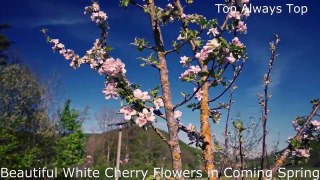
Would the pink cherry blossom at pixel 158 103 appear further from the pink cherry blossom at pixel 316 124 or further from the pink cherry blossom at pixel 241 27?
the pink cherry blossom at pixel 316 124

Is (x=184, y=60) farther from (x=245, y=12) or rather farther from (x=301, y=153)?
(x=301, y=153)

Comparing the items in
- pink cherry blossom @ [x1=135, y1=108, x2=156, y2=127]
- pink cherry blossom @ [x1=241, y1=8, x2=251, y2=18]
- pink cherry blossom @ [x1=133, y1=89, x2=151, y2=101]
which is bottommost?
pink cherry blossom @ [x1=135, y1=108, x2=156, y2=127]

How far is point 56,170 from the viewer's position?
28.4 meters

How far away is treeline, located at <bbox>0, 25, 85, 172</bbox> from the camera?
24031mm

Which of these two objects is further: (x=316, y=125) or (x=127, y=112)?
(x=316, y=125)

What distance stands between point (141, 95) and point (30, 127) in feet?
95.3

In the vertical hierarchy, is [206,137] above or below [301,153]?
above

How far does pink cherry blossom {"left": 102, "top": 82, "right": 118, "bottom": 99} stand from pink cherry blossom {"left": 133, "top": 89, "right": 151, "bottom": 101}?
20 cm

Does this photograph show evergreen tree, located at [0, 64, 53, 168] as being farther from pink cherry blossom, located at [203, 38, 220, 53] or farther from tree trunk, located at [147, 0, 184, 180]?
pink cherry blossom, located at [203, 38, 220, 53]

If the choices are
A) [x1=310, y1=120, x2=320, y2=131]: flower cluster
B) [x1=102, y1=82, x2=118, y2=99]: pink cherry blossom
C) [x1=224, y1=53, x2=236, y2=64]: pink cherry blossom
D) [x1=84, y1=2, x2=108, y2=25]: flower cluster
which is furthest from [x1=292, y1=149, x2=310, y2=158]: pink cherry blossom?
[x1=84, y1=2, x2=108, y2=25]: flower cluster

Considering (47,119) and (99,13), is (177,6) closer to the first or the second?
(99,13)

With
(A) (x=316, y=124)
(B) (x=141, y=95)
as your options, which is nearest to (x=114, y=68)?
(B) (x=141, y=95)

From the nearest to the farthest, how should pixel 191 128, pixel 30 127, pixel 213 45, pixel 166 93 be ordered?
pixel 213 45 < pixel 166 93 < pixel 191 128 < pixel 30 127

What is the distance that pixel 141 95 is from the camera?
247 centimetres
